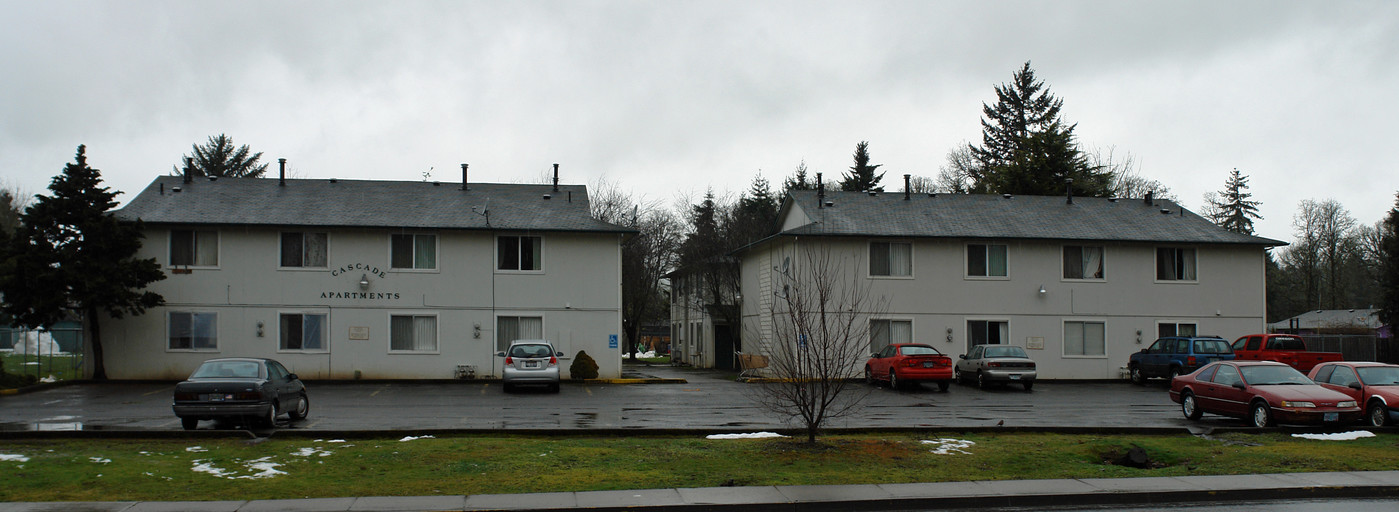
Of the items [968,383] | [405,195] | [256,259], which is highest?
[405,195]

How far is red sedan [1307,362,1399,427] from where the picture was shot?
715 inches

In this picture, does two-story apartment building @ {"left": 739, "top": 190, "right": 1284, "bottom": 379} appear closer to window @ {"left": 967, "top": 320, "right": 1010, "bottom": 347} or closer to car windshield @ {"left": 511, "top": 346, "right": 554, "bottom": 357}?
window @ {"left": 967, "top": 320, "right": 1010, "bottom": 347}

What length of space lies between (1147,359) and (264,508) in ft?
95.2

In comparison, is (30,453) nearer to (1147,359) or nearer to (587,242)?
(587,242)

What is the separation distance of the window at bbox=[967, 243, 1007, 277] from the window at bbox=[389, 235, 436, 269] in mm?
18023

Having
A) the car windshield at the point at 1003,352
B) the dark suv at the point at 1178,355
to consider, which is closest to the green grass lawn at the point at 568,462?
the car windshield at the point at 1003,352

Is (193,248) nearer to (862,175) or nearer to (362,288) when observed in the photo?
(362,288)

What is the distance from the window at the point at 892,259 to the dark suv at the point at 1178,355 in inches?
311

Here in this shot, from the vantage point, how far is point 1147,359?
32.7 m

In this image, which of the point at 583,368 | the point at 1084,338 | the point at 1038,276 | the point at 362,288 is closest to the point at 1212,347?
the point at 1084,338

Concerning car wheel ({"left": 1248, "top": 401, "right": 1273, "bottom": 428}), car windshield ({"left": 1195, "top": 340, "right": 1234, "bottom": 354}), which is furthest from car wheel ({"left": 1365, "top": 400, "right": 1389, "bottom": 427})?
car windshield ({"left": 1195, "top": 340, "right": 1234, "bottom": 354})

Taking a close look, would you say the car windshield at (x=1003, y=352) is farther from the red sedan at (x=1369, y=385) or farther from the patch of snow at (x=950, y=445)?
the patch of snow at (x=950, y=445)

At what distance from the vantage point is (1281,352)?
2986cm

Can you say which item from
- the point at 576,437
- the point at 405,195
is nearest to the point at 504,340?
the point at 405,195
